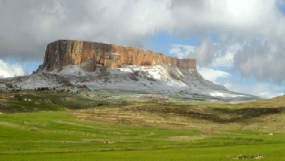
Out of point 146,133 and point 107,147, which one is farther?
point 146,133

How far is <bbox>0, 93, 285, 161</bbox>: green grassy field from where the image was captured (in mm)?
46875

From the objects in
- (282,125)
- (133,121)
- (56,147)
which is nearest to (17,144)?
(56,147)

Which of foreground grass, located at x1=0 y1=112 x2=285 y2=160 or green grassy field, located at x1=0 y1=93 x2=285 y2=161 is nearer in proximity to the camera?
foreground grass, located at x1=0 y1=112 x2=285 y2=160

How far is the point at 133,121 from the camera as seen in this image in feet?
372

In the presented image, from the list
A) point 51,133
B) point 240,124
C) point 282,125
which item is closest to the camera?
point 51,133

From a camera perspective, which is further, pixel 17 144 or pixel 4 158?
pixel 17 144

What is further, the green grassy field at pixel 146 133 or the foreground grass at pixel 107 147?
the green grassy field at pixel 146 133

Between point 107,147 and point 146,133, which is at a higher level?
point 107,147

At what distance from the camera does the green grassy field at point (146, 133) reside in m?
46.9

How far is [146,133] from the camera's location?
89.2 meters

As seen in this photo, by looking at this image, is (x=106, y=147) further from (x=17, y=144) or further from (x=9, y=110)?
(x=9, y=110)

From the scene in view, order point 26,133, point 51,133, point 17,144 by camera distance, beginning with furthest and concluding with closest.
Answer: point 51,133, point 26,133, point 17,144

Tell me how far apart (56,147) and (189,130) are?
48610mm

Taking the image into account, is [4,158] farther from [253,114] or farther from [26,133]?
[253,114]
